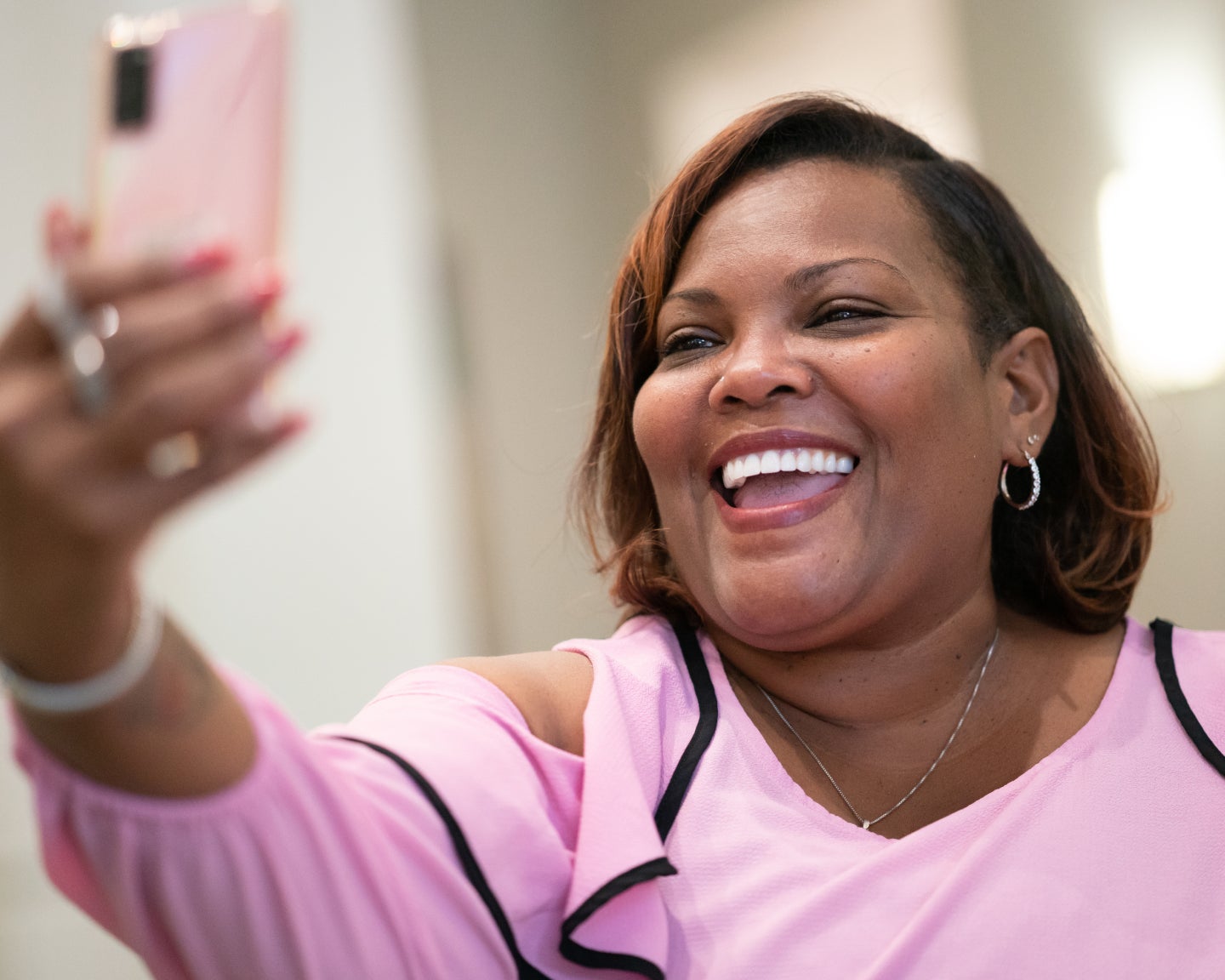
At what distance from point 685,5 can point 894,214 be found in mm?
1609

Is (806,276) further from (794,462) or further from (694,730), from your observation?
(694,730)

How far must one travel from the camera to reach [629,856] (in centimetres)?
97

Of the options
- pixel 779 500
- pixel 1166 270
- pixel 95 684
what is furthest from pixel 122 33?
pixel 1166 270

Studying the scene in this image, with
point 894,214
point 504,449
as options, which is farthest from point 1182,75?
point 504,449

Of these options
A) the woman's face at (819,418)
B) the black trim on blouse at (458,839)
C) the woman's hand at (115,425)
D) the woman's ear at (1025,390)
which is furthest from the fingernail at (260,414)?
the woman's ear at (1025,390)

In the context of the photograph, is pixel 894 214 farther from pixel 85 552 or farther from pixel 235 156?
pixel 85 552

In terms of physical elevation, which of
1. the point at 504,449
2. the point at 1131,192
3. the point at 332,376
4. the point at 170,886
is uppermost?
the point at 1131,192

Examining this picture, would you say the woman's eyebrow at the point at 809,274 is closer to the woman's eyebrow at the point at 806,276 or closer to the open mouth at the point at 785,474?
the woman's eyebrow at the point at 806,276

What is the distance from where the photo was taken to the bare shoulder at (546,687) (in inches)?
41.4

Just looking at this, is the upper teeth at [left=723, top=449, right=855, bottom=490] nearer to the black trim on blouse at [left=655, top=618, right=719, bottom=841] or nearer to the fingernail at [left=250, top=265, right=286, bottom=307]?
the black trim on blouse at [left=655, top=618, right=719, bottom=841]

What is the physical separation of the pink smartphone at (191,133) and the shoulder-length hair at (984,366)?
31.2 inches

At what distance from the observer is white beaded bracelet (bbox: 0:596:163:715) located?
0.61m

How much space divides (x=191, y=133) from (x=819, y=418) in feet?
2.40

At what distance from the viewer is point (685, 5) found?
8.97 ft
